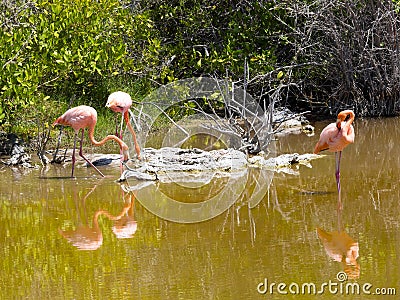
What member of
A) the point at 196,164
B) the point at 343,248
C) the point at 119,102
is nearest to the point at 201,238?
the point at 343,248

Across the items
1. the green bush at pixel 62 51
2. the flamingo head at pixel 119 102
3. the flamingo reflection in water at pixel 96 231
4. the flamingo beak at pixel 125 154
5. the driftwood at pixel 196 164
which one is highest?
the green bush at pixel 62 51

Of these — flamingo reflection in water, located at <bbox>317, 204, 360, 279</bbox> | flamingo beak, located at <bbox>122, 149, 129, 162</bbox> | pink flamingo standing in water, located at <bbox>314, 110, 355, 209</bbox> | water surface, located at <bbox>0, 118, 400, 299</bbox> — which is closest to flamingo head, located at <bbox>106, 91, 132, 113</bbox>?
flamingo beak, located at <bbox>122, 149, 129, 162</bbox>

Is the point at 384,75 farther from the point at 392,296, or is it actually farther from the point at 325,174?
the point at 392,296

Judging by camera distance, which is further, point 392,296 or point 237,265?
point 237,265

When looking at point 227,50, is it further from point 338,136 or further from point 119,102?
point 338,136

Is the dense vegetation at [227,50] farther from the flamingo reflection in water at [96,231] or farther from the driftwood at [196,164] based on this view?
the flamingo reflection in water at [96,231]

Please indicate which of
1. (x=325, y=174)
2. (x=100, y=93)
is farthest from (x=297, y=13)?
(x=325, y=174)

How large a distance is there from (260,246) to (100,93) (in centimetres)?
676

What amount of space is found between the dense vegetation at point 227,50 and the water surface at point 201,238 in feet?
8.15

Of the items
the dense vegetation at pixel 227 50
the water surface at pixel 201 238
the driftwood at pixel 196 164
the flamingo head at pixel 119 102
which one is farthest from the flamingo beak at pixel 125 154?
the dense vegetation at pixel 227 50

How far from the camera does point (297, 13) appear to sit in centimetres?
1248

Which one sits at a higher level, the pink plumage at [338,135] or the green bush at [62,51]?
the green bush at [62,51]

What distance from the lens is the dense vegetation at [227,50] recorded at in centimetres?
1084

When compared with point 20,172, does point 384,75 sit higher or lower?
higher
